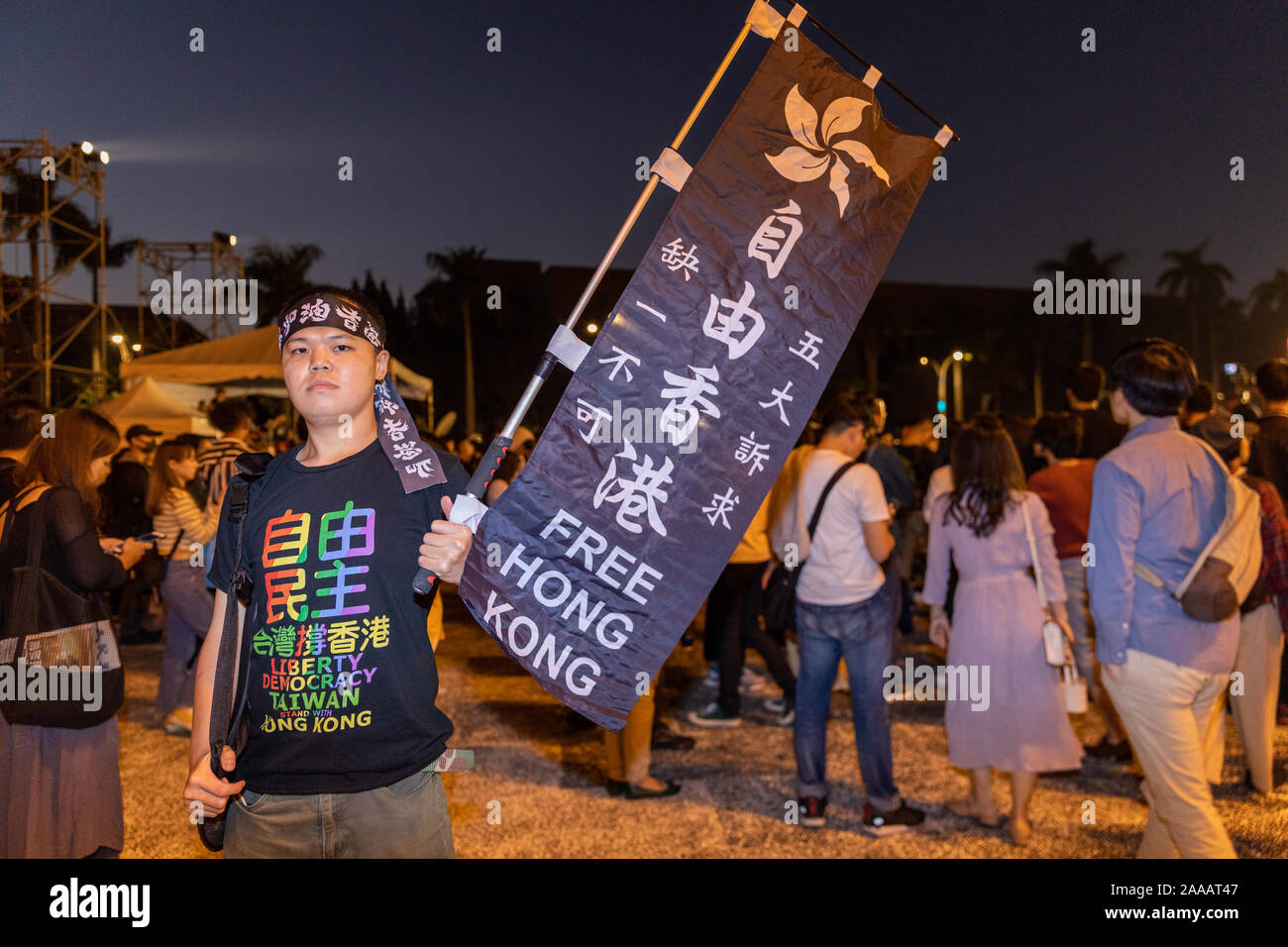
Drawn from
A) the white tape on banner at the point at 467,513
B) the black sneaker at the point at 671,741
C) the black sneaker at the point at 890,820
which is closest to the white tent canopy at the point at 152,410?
the black sneaker at the point at 671,741

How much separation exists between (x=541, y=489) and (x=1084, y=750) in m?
4.93

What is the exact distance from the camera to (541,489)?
2.26 metres

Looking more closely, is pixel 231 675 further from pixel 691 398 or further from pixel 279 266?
pixel 279 266

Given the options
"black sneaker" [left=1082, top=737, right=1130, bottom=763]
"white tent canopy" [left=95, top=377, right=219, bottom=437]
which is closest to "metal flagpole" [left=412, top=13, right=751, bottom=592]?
"black sneaker" [left=1082, top=737, right=1130, bottom=763]

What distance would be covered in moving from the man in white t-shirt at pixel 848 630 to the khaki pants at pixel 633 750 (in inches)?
33.1

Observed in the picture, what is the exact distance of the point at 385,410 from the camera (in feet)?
7.97

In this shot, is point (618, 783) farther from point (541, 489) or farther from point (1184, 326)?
point (1184, 326)

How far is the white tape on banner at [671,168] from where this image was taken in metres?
2.33

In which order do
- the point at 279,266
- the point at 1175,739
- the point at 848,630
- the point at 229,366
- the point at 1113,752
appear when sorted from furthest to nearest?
the point at 279,266, the point at 229,366, the point at 1113,752, the point at 848,630, the point at 1175,739

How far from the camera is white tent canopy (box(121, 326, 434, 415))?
11.1 m

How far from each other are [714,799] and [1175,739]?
254cm

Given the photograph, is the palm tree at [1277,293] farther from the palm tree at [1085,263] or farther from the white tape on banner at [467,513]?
the white tape on banner at [467,513]

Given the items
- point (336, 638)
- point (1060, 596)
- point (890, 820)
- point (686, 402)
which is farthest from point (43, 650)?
point (1060, 596)

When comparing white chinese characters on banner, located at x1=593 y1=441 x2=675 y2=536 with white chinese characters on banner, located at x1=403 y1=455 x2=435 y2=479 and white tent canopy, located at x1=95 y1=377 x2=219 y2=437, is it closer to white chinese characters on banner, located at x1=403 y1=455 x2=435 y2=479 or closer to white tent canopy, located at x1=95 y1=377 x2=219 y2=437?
white chinese characters on banner, located at x1=403 y1=455 x2=435 y2=479
